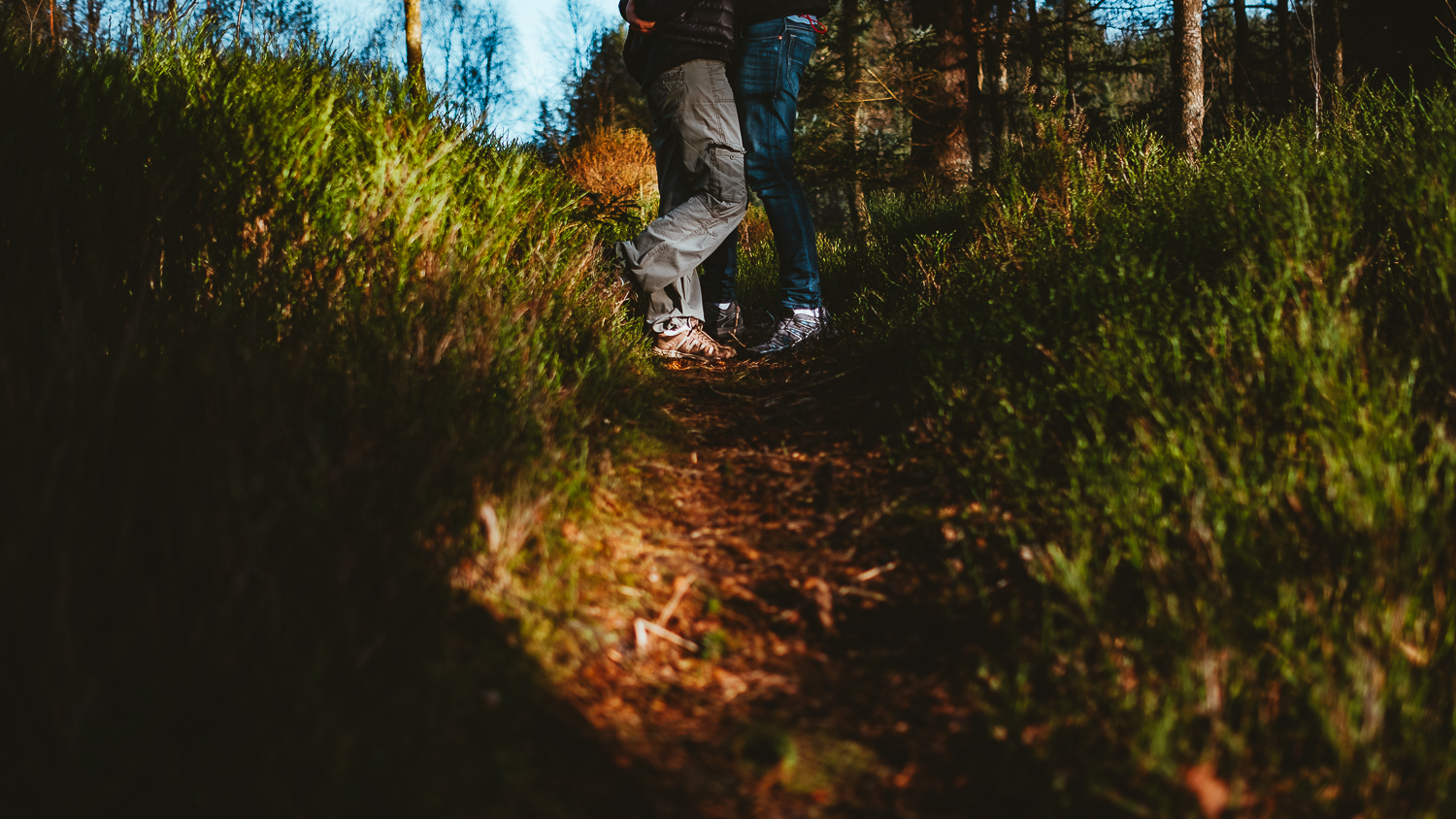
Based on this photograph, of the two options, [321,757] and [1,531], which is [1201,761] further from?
[1,531]

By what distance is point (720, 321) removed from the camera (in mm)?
4496

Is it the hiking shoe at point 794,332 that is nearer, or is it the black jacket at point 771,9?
the black jacket at point 771,9

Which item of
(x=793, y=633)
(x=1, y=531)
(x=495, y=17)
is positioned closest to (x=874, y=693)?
(x=793, y=633)

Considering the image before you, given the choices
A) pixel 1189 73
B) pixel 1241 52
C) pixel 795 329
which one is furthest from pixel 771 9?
pixel 1241 52

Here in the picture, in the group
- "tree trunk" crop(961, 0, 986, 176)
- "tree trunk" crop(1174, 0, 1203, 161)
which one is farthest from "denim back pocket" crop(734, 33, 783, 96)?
"tree trunk" crop(961, 0, 986, 176)

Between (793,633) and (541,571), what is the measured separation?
61 centimetres

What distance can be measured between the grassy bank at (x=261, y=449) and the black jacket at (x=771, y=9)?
5.74 ft

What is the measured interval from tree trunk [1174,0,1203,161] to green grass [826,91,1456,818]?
1987 millimetres

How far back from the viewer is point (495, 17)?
113ft

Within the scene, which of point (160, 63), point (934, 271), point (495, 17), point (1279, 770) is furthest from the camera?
point (495, 17)

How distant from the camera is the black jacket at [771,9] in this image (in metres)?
3.74

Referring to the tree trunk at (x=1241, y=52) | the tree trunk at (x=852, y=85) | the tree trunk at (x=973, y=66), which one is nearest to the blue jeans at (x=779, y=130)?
the tree trunk at (x=973, y=66)

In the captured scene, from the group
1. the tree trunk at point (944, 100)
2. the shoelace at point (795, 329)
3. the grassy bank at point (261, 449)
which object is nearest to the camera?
the grassy bank at point (261, 449)

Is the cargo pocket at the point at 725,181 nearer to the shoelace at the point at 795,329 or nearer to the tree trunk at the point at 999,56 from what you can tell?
the shoelace at the point at 795,329
